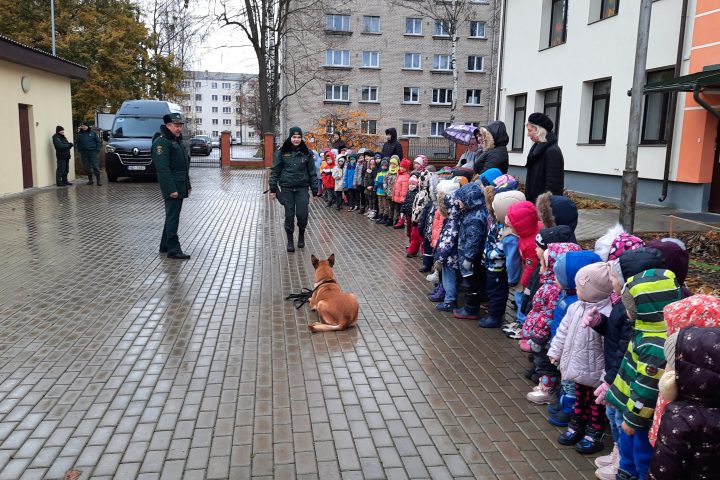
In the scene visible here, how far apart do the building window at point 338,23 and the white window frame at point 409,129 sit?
857 cm

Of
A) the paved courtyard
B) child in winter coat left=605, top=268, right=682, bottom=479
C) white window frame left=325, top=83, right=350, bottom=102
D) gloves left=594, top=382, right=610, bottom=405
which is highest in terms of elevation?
white window frame left=325, top=83, right=350, bottom=102

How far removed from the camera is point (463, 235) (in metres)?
6.39

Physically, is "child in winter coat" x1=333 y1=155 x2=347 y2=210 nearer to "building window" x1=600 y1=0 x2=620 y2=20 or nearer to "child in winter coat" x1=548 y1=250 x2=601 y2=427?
"building window" x1=600 y1=0 x2=620 y2=20

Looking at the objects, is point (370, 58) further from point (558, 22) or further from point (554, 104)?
point (554, 104)

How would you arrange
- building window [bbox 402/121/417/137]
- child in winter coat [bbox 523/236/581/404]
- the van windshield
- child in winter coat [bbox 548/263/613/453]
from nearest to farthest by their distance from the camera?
child in winter coat [bbox 548/263/613/453] → child in winter coat [bbox 523/236/581/404] → the van windshield → building window [bbox 402/121/417/137]

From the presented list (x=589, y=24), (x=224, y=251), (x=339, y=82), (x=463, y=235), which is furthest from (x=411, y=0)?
(x=463, y=235)

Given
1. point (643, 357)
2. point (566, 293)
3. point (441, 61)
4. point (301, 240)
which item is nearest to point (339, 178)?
point (301, 240)

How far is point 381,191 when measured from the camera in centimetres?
1298

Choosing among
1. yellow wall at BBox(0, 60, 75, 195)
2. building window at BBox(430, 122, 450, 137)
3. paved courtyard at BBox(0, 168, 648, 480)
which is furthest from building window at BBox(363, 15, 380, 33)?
paved courtyard at BBox(0, 168, 648, 480)

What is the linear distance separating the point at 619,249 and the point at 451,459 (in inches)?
72.2

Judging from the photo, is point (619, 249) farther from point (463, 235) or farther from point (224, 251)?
point (224, 251)

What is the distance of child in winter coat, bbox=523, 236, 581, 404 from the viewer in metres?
4.45

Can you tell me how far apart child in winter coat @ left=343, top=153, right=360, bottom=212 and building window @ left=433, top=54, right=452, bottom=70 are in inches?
1348

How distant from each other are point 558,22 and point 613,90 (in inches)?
196
